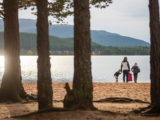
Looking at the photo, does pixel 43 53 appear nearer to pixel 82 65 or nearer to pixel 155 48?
pixel 82 65

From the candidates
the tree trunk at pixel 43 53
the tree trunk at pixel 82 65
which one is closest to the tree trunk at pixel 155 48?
the tree trunk at pixel 82 65

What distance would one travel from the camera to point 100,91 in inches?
854

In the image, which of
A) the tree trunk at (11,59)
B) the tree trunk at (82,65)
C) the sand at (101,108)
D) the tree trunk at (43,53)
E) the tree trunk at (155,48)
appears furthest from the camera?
the tree trunk at (11,59)

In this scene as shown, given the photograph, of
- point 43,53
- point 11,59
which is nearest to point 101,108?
point 43,53

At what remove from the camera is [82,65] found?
1204 centimetres

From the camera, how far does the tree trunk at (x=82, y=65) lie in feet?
39.5

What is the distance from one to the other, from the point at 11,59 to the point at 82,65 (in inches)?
233

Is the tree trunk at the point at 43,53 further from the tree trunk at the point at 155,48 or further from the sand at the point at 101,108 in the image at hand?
the tree trunk at the point at 155,48

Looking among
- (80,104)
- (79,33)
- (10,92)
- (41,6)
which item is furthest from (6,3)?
(80,104)

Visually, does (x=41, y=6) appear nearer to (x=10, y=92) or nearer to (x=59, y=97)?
(x=10, y=92)

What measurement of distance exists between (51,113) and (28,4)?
12596 mm

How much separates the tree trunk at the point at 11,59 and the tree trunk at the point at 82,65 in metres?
5.43

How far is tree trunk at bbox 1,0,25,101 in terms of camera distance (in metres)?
16.9

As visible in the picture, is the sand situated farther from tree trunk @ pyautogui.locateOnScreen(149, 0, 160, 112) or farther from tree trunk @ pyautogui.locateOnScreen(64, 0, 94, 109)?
tree trunk @ pyautogui.locateOnScreen(149, 0, 160, 112)
